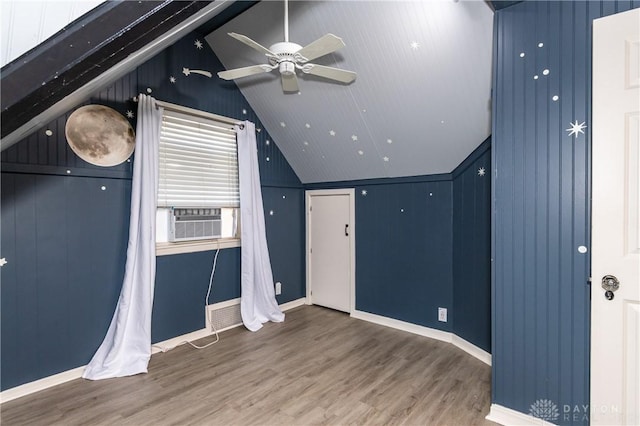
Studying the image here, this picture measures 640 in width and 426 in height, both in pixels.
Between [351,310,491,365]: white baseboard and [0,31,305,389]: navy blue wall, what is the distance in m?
1.74

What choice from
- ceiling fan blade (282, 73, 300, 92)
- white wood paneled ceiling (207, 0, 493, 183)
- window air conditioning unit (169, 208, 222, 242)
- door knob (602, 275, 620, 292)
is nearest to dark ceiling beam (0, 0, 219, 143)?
ceiling fan blade (282, 73, 300, 92)

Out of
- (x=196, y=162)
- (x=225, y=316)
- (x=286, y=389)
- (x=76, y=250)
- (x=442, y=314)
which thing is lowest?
(x=286, y=389)

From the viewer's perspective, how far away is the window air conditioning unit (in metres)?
3.29

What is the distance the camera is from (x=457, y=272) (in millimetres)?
3250

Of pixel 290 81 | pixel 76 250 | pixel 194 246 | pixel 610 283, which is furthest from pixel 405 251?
pixel 76 250

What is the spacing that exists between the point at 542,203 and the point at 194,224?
3025mm

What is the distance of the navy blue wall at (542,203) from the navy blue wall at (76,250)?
280 centimetres

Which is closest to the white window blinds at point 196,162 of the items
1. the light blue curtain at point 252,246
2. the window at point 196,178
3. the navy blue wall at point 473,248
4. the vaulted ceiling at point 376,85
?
the window at point 196,178

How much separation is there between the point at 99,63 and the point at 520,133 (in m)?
2.13

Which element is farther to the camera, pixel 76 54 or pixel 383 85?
pixel 383 85

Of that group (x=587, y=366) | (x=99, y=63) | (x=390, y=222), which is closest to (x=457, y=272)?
(x=390, y=222)

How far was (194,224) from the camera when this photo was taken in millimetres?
3439

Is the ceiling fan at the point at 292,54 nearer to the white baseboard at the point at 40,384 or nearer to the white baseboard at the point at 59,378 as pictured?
the white baseboard at the point at 59,378

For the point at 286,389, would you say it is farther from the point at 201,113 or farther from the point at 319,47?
the point at 201,113
